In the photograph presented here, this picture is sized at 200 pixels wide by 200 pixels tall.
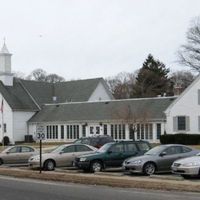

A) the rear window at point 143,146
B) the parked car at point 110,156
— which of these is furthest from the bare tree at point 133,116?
the parked car at point 110,156

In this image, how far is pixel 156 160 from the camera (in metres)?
25.1

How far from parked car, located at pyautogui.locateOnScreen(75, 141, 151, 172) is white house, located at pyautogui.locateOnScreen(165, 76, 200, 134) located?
28.3 metres

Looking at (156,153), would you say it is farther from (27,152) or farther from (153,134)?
(153,134)

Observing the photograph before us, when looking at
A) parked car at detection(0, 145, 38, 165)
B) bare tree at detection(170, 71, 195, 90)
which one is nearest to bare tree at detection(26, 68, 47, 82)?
bare tree at detection(170, 71, 195, 90)

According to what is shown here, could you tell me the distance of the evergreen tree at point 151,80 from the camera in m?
99.4

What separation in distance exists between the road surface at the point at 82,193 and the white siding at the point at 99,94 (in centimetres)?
5840

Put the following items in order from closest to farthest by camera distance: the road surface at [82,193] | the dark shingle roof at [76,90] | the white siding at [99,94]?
the road surface at [82,193] < the dark shingle roof at [76,90] < the white siding at [99,94]

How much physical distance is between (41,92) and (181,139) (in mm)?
32310

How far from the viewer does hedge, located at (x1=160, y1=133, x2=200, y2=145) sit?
2109 inches

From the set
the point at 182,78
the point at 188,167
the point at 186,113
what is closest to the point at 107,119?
the point at 186,113

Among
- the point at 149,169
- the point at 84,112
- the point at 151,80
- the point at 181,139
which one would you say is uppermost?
the point at 151,80

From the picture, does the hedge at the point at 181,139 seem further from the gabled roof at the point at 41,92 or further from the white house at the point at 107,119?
the gabled roof at the point at 41,92

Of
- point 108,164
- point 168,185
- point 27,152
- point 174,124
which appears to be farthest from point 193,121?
point 168,185

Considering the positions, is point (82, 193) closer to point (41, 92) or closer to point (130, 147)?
point (130, 147)
